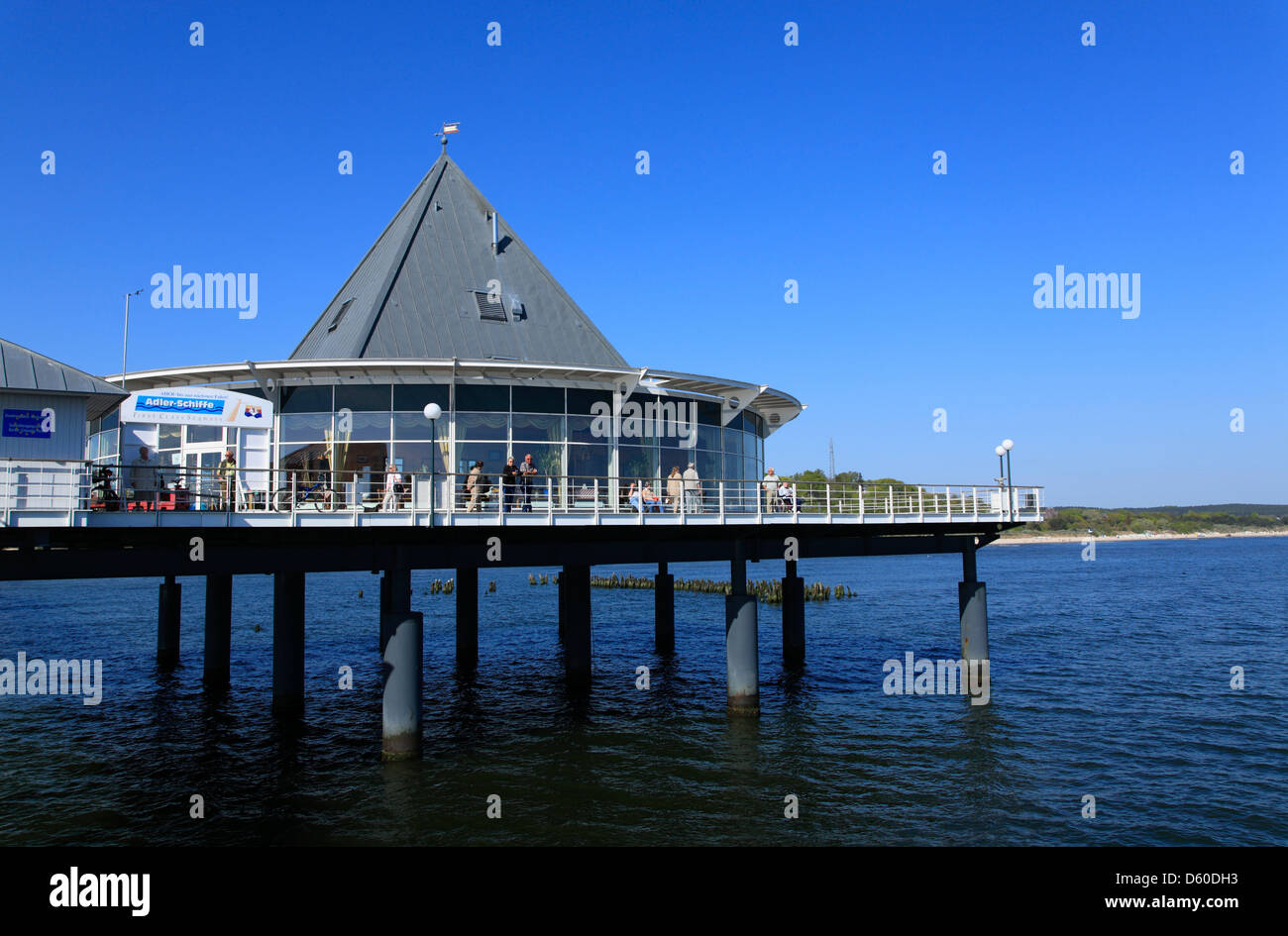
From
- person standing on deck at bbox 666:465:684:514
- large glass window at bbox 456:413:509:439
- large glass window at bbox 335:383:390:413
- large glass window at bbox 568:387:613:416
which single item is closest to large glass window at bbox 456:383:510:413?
large glass window at bbox 456:413:509:439

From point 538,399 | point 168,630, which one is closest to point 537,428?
point 538,399

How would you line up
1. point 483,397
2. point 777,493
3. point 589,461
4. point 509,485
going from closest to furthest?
point 509,485 → point 483,397 → point 777,493 → point 589,461

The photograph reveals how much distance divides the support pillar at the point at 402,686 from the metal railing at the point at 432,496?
2203mm

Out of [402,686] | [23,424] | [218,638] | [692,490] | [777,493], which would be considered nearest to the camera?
[23,424]

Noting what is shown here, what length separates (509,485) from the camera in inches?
752

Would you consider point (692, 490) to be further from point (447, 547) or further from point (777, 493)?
point (447, 547)

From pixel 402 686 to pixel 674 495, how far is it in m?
8.45

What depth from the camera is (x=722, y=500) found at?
21891 mm

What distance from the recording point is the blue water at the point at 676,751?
1509cm

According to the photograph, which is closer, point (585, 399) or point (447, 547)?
point (447, 547)
